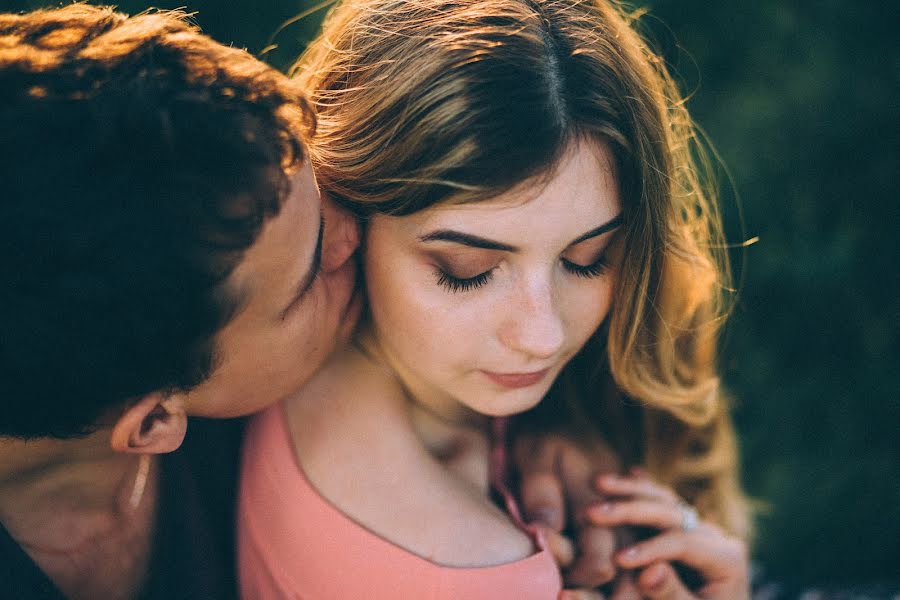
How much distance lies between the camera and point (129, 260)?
59.4 inches

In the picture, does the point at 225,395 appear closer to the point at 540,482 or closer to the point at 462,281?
the point at 462,281

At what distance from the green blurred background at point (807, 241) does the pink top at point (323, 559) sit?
187 centimetres

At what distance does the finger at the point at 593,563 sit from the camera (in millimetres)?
2430

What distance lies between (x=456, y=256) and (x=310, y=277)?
34 centimetres

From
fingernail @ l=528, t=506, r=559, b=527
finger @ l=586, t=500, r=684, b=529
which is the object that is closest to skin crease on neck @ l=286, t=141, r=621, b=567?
fingernail @ l=528, t=506, r=559, b=527

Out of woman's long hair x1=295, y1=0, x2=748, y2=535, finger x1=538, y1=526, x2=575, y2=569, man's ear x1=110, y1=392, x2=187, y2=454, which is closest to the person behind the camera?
man's ear x1=110, y1=392, x2=187, y2=454

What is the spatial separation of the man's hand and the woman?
152 millimetres

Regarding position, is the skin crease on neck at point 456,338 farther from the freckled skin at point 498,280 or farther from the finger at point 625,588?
the finger at point 625,588

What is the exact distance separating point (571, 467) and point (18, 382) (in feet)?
5.78

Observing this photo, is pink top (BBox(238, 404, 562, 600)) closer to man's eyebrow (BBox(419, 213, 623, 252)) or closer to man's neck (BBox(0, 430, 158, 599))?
man's neck (BBox(0, 430, 158, 599))

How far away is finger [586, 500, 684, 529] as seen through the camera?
250 centimetres

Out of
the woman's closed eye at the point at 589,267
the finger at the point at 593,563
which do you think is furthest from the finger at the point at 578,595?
the woman's closed eye at the point at 589,267

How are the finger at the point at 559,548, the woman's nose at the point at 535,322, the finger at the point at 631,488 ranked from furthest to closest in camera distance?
the finger at the point at 631,488, the finger at the point at 559,548, the woman's nose at the point at 535,322

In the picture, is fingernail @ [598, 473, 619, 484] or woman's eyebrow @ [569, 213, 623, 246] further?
fingernail @ [598, 473, 619, 484]
